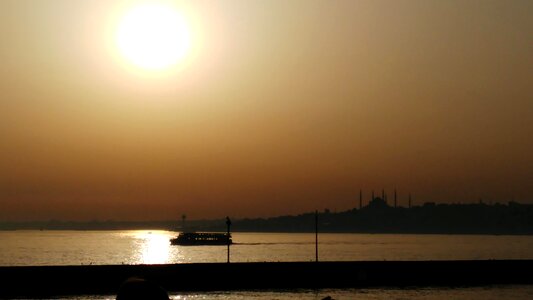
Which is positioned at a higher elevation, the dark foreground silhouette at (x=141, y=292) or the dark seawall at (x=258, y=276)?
the dark foreground silhouette at (x=141, y=292)

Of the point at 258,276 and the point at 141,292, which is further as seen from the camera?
the point at 258,276

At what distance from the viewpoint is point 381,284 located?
2773 inches

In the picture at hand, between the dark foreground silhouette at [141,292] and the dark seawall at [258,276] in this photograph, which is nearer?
the dark foreground silhouette at [141,292]

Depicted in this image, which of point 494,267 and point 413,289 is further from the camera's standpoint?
point 494,267

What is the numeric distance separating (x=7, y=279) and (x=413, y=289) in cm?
3392

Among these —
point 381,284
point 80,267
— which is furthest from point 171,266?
point 381,284

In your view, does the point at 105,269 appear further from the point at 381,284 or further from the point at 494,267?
the point at 494,267

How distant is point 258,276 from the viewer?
227ft

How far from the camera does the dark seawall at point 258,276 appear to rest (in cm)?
6306

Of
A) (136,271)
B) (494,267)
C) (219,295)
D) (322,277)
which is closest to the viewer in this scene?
(219,295)

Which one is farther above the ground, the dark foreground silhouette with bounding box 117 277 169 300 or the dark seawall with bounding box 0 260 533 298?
the dark foreground silhouette with bounding box 117 277 169 300

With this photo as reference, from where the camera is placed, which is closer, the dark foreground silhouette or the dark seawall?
the dark foreground silhouette

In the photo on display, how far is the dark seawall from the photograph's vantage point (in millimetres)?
63062

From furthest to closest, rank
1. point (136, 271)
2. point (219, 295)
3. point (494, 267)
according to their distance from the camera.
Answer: point (494, 267)
point (136, 271)
point (219, 295)
